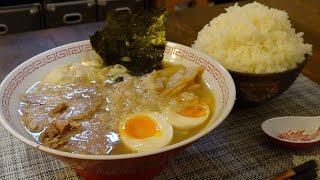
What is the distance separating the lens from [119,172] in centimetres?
85

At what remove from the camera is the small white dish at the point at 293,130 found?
1079mm

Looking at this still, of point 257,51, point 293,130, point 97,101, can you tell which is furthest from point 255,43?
point 97,101

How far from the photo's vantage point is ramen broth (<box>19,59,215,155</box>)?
3.07 feet

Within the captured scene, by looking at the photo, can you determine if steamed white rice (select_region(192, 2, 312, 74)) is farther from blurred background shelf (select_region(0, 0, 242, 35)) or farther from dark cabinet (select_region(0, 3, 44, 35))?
dark cabinet (select_region(0, 3, 44, 35))

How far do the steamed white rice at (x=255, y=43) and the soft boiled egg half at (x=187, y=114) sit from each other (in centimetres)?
20

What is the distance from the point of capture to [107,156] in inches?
29.7

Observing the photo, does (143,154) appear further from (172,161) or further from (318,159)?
(318,159)

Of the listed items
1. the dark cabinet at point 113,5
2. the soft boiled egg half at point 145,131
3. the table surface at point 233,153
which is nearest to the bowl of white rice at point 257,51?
the table surface at point 233,153

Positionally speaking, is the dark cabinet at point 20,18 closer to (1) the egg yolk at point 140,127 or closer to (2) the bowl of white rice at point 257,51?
(2) the bowl of white rice at point 257,51

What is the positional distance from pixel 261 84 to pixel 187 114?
27 cm

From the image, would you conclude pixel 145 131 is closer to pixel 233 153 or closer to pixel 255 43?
pixel 233 153

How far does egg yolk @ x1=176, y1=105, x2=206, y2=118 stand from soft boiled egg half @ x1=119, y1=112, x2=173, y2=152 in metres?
0.06

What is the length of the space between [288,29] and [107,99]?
0.68m

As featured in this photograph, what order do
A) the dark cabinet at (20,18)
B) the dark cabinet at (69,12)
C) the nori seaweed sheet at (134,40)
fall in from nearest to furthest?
the nori seaweed sheet at (134,40) → the dark cabinet at (20,18) → the dark cabinet at (69,12)
